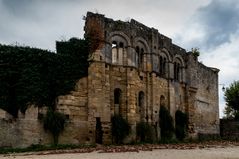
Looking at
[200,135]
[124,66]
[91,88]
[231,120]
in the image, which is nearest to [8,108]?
[91,88]

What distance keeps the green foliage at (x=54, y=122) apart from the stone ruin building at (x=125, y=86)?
0.39 m

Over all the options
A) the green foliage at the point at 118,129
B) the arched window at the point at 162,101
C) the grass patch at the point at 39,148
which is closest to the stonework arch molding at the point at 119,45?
the green foliage at the point at 118,129

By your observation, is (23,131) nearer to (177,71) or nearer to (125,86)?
(125,86)

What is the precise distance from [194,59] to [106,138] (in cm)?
1477

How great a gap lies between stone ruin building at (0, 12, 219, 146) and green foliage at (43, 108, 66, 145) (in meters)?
0.39

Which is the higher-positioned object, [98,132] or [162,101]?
[162,101]

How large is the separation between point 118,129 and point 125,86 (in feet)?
11.0

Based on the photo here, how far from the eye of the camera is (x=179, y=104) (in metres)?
36.5

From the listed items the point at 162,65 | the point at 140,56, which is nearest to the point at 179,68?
the point at 162,65

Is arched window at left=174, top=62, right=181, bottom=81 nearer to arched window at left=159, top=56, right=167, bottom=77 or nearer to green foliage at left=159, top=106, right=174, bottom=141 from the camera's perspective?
arched window at left=159, top=56, right=167, bottom=77

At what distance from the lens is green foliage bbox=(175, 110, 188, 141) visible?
3494 centimetres

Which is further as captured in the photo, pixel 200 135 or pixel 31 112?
pixel 200 135

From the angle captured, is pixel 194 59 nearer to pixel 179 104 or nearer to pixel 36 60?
pixel 179 104

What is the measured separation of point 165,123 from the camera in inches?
1307
